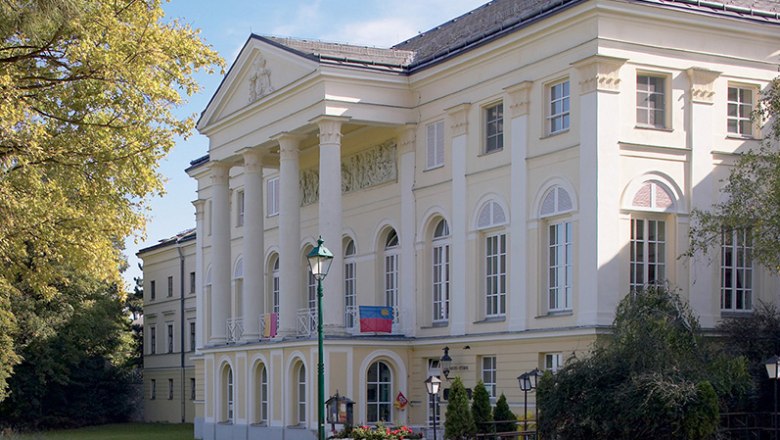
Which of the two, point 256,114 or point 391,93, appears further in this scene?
point 256,114

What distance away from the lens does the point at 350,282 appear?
1700 inches

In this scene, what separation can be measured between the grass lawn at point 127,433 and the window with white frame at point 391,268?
1546 cm

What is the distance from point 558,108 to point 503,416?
327 inches

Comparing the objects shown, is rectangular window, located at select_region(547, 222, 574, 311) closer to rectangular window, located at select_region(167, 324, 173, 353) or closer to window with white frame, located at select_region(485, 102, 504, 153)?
window with white frame, located at select_region(485, 102, 504, 153)

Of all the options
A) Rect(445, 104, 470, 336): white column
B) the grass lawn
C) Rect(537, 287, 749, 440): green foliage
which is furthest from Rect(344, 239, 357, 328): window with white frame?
Rect(537, 287, 749, 440): green foliage

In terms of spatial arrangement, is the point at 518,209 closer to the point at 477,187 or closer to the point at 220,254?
the point at 477,187

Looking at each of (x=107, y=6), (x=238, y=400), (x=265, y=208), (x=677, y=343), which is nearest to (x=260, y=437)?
(x=238, y=400)

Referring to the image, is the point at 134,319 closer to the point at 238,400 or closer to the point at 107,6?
the point at 238,400

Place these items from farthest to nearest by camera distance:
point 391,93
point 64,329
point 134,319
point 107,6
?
point 134,319 → point 64,329 → point 391,93 → point 107,6

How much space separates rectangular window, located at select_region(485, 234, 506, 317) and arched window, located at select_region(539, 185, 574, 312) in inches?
84.4

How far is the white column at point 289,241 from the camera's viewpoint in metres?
40.1

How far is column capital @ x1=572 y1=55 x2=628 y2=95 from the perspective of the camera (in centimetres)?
3119

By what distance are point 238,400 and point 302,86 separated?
12.0 meters

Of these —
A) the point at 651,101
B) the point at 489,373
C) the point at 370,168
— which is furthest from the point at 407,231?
the point at 651,101
